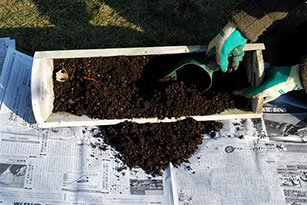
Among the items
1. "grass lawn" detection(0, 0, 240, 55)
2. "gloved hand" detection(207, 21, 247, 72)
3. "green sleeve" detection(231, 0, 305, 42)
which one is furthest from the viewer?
"grass lawn" detection(0, 0, 240, 55)

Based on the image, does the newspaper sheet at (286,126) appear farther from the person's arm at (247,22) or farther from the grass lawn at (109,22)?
the grass lawn at (109,22)

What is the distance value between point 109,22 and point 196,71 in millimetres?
1101

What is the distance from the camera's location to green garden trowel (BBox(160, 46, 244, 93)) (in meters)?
2.31

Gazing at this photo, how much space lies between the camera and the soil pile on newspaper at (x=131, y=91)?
2.35 m

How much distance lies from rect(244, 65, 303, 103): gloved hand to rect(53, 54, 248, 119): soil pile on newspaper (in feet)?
0.66

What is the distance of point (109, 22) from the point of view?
3.02 metres

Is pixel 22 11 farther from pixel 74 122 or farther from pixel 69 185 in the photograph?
pixel 69 185

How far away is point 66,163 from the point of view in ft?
7.65

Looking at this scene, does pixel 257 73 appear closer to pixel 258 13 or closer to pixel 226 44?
pixel 226 44

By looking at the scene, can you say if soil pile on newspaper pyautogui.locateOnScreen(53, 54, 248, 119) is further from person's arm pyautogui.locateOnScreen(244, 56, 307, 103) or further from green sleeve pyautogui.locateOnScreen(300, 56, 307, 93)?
green sleeve pyautogui.locateOnScreen(300, 56, 307, 93)

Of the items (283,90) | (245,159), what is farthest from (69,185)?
(283,90)

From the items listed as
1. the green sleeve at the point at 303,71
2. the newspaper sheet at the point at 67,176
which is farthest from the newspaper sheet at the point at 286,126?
the newspaper sheet at the point at 67,176

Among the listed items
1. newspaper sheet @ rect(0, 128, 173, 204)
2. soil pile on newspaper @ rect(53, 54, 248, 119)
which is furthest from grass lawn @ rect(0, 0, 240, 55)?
newspaper sheet @ rect(0, 128, 173, 204)

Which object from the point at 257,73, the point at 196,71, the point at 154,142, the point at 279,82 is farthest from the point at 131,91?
the point at 279,82
